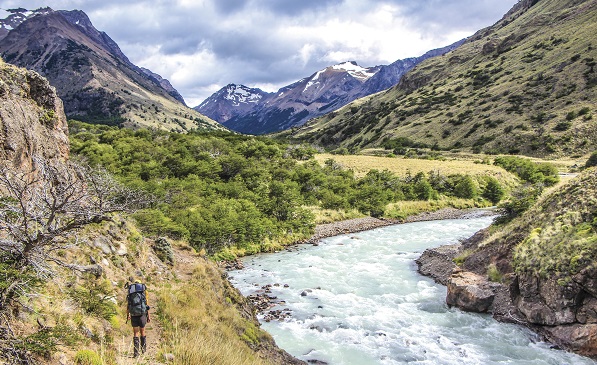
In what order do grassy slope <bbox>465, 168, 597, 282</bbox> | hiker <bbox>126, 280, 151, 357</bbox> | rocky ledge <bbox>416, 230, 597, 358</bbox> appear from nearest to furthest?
hiker <bbox>126, 280, 151, 357</bbox> → rocky ledge <bbox>416, 230, 597, 358</bbox> → grassy slope <bbox>465, 168, 597, 282</bbox>

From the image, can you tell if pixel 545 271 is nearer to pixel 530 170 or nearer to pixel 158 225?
pixel 158 225

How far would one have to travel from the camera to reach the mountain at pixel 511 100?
83.1 metres

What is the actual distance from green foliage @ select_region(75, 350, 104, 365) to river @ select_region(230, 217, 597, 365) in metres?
9.23

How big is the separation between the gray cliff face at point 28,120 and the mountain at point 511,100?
3529 inches

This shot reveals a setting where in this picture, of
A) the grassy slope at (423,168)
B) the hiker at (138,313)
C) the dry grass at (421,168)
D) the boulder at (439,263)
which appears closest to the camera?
the hiker at (138,313)

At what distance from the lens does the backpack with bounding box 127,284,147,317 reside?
892 cm

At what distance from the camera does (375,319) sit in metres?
18.2

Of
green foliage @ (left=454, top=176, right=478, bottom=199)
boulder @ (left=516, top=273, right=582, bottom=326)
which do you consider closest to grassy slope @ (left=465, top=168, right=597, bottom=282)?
boulder @ (left=516, top=273, right=582, bottom=326)

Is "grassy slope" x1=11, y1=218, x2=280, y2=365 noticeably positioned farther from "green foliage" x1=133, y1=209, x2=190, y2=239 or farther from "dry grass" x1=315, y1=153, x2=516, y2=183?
"dry grass" x1=315, y1=153, x2=516, y2=183

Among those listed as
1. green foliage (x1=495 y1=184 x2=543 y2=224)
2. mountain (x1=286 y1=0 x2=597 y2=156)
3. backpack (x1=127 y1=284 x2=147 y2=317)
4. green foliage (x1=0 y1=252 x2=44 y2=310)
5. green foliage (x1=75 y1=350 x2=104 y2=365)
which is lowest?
green foliage (x1=75 y1=350 x2=104 y2=365)

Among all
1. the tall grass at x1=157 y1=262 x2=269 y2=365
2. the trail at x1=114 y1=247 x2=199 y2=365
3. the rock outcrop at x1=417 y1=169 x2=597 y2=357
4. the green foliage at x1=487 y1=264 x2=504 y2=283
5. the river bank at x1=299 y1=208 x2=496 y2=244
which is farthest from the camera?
the river bank at x1=299 y1=208 x2=496 y2=244

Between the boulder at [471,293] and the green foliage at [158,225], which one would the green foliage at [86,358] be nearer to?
the boulder at [471,293]

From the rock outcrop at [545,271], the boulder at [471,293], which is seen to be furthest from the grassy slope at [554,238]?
the boulder at [471,293]

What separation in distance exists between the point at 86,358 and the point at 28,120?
1001 centimetres
